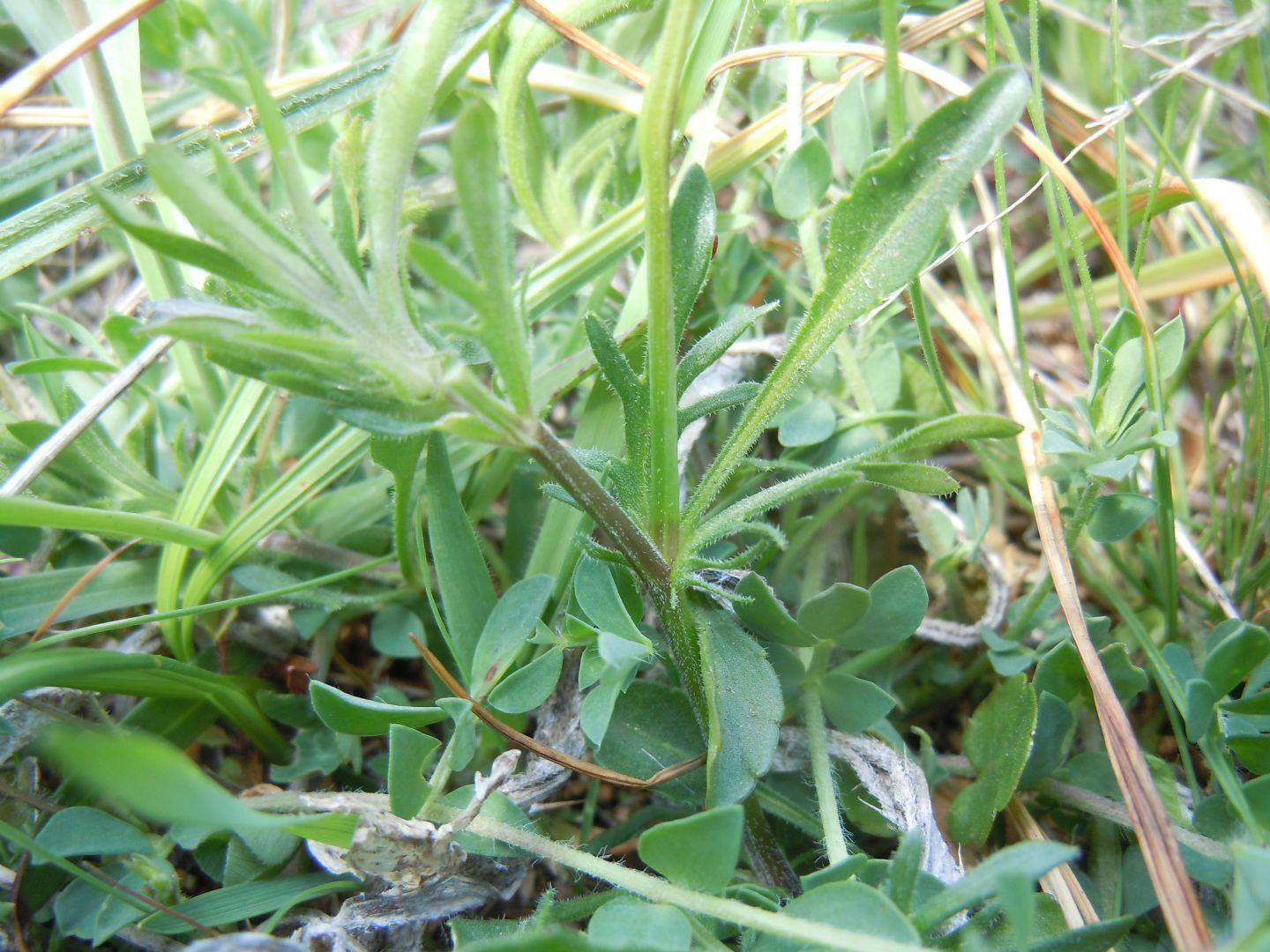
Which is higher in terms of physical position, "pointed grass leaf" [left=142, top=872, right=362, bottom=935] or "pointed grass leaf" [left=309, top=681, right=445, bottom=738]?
"pointed grass leaf" [left=309, top=681, right=445, bottom=738]

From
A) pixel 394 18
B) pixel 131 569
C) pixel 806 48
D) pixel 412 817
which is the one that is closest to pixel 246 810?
pixel 412 817

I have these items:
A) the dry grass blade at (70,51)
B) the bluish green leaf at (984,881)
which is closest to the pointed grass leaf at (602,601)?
the bluish green leaf at (984,881)

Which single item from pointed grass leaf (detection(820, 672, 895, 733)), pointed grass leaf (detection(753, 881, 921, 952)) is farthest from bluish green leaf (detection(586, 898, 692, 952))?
pointed grass leaf (detection(820, 672, 895, 733))

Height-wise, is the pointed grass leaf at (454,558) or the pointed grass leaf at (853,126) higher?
the pointed grass leaf at (853,126)

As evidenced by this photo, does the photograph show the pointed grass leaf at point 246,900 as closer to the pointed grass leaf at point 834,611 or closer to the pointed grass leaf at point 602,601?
the pointed grass leaf at point 602,601

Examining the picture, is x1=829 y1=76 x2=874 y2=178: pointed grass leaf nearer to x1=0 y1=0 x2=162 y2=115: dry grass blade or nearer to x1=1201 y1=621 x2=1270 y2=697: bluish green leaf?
x1=1201 y1=621 x2=1270 y2=697: bluish green leaf
